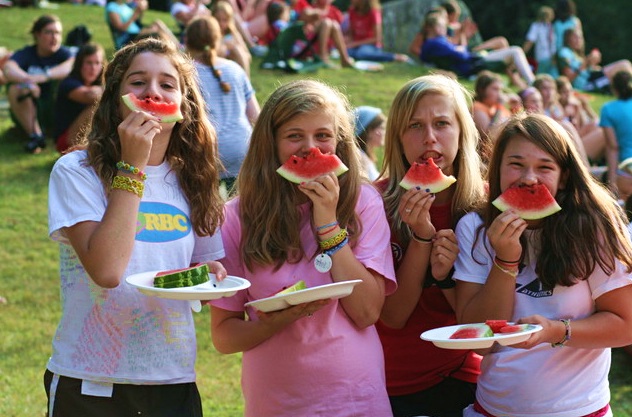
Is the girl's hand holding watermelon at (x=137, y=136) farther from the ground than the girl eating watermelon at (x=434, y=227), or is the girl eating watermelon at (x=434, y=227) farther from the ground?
the girl's hand holding watermelon at (x=137, y=136)

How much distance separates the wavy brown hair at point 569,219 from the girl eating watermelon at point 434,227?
0.76ft

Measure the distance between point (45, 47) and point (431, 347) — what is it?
9.13 m

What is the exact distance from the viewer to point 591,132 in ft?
38.4

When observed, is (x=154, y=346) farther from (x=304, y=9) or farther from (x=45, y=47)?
(x=304, y=9)

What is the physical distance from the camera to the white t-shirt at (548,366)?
3627 millimetres

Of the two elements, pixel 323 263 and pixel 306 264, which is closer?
pixel 323 263

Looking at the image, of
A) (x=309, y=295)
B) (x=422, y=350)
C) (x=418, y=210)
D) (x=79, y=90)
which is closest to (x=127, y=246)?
(x=309, y=295)

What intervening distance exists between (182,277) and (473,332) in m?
1.08

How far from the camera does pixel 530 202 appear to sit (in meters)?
3.62

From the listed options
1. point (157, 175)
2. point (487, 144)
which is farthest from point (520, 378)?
point (157, 175)

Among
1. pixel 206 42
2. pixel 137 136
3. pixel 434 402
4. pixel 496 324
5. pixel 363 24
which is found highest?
pixel 137 136

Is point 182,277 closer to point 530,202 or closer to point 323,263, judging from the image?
point 323,263

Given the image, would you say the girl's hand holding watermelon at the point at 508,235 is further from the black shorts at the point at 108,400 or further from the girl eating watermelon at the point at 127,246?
the black shorts at the point at 108,400

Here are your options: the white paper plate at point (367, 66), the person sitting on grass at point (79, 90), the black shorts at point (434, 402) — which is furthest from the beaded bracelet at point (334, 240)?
the white paper plate at point (367, 66)
